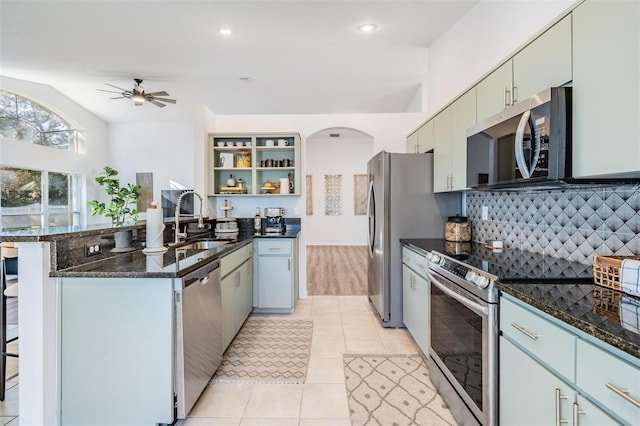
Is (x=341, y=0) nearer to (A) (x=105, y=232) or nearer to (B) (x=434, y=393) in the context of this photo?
(A) (x=105, y=232)

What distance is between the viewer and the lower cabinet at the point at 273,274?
364 cm

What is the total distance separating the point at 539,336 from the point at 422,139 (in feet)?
8.27

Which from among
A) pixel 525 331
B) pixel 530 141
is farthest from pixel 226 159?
pixel 525 331

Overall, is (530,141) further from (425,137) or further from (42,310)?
(42,310)

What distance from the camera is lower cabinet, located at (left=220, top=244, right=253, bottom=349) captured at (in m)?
2.59

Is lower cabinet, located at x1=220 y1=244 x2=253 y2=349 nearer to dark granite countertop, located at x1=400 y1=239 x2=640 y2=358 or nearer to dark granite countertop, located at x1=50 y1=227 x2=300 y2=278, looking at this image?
dark granite countertop, located at x1=50 y1=227 x2=300 y2=278

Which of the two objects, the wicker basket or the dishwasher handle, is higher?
the wicker basket

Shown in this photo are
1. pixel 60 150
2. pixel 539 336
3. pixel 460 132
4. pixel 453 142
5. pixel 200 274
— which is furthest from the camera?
pixel 60 150

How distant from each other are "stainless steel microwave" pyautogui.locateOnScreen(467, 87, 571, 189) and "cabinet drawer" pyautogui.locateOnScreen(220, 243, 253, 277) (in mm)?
1979

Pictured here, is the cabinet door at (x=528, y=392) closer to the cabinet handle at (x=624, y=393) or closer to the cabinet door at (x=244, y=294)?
the cabinet handle at (x=624, y=393)

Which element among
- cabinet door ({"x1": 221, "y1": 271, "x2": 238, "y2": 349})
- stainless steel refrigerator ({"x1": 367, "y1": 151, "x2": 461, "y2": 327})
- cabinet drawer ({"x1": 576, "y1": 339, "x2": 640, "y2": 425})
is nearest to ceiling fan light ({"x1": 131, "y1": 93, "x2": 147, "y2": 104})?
cabinet door ({"x1": 221, "y1": 271, "x2": 238, "y2": 349})

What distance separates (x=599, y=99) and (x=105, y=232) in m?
2.71

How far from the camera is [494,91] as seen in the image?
1.97 metres

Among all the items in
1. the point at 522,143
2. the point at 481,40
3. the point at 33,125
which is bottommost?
the point at 522,143
